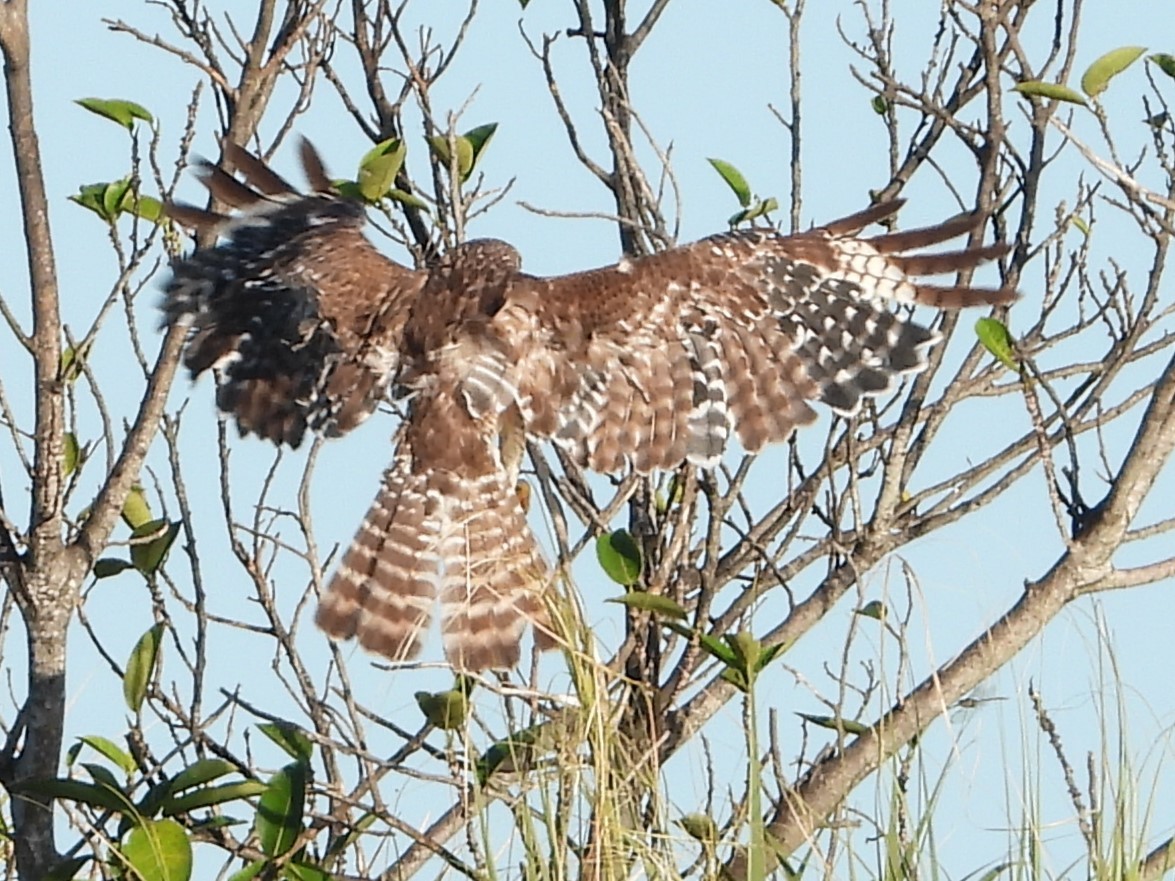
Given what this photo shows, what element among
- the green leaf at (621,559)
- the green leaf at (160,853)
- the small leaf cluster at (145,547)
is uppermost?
the small leaf cluster at (145,547)

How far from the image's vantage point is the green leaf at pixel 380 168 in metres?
4.00

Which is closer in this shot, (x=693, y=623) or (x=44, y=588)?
(x=44, y=588)

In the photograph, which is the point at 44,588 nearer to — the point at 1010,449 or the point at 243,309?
the point at 243,309

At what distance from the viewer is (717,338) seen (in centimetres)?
517

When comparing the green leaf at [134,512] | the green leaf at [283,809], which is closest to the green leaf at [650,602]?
the green leaf at [283,809]

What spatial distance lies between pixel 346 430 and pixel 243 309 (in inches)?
21.5

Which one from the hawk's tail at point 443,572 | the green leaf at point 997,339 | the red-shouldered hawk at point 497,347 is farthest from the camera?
the red-shouldered hawk at point 497,347

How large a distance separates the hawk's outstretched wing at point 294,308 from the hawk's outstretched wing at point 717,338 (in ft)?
1.23

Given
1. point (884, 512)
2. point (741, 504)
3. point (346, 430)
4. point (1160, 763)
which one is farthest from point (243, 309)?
point (1160, 763)

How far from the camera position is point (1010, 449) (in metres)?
4.30

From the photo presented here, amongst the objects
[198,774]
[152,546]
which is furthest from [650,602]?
[152,546]

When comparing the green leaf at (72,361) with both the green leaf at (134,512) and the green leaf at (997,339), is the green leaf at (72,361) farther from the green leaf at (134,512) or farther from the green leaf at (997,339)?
the green leaf at (997,339)

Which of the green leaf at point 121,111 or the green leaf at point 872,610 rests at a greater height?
the green leaf at point 121,111

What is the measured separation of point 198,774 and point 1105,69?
2.22 m
